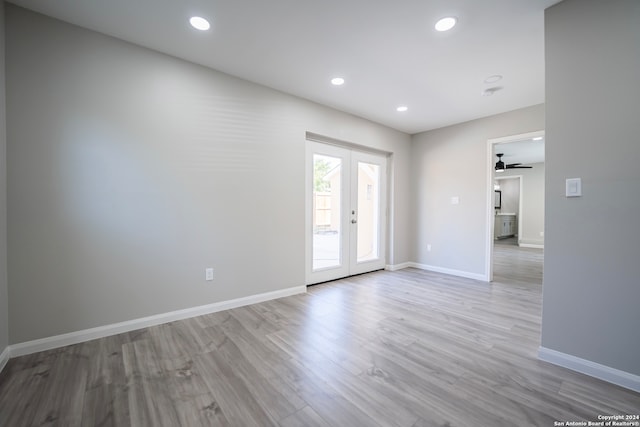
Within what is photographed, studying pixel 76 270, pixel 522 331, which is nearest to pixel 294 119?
pixel 76 270

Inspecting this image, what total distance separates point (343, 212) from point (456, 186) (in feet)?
7.16

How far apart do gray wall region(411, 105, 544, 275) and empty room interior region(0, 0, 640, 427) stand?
0.66 m

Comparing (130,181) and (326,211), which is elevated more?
(130,181)

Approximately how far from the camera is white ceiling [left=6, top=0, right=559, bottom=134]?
195 cm

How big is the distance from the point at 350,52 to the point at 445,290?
3.34m

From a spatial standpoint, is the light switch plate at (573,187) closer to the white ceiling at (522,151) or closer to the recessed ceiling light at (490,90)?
the recessed ceiling light at (490,90)

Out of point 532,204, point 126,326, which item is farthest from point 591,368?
point 532,204

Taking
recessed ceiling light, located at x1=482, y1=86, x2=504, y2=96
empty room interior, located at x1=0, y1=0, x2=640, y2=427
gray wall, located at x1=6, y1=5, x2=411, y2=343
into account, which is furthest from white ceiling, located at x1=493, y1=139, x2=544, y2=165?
gray wall, located at x1=6, y1=5, x2=411, y2=343

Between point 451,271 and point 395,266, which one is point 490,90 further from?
point 395,266

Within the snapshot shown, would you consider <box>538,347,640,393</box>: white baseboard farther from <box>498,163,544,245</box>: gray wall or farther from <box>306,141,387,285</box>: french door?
<box>498,163,544,245</box>: gray wall

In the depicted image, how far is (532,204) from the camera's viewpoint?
8320mm

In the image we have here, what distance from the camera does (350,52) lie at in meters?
2.51

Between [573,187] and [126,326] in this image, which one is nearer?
[573,187]

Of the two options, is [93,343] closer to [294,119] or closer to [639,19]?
[294,119]
